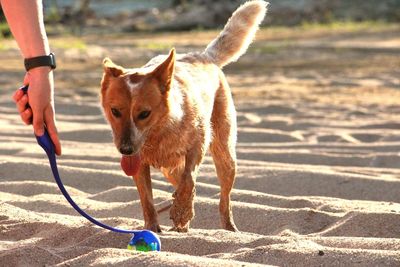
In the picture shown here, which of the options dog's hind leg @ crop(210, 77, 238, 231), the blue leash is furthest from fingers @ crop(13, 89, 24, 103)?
dog's hind leg @ crop(210, 77, 238, 231)

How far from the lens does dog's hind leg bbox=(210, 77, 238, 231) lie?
635cm

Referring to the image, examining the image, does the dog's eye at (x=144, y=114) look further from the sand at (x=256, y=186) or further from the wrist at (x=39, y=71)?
the wrist at (x=39, y=71)

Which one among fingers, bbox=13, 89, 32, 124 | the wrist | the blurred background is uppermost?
the wrist

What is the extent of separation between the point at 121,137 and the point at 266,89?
30.7 feet

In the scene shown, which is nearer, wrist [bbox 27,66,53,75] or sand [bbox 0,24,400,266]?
wrist [bbox 27,66,53,75]

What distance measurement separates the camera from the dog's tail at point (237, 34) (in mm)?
6879

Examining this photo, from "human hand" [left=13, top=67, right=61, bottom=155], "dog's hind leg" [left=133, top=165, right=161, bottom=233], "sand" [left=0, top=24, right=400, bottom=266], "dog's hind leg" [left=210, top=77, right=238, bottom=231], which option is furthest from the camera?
"dog's hind leg" [left=210, top=77, right=238, bottom=231]

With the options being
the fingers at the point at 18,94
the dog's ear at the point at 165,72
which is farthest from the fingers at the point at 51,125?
the dog's ear at the point at 165,72

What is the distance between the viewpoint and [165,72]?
5371 mm

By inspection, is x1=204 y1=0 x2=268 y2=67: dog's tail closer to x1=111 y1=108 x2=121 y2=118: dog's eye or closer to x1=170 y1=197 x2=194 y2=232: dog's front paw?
x1=170 y1=197 x2=194 y2=232: dog's front paw

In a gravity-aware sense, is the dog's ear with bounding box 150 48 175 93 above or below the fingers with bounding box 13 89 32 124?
below

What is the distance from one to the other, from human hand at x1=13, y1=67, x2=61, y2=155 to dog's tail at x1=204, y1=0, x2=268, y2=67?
8.77 feet

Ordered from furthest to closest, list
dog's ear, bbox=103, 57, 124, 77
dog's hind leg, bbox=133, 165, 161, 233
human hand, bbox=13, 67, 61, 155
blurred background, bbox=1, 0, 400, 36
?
1. blurred background, bbox=1, 0, 400, 36
2. dog's hind leg, bbox=133, 165, 161, 233
3. dog's ear, bbox=103, 57, 124, 77
4. human hand, bbox=13, 67, 61, 155

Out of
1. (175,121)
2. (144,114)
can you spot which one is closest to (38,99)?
(144,114)
